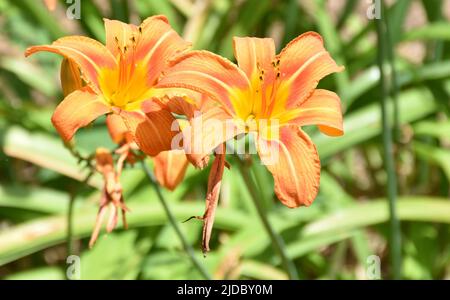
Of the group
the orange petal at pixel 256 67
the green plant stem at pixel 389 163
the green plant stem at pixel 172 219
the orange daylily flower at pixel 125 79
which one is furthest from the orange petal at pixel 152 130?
the green plant stem at pixel 389 163

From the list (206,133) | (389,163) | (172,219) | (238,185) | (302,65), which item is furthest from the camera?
(238,185)

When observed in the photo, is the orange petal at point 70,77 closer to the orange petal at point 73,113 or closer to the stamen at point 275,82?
the orange petal at point 73,113

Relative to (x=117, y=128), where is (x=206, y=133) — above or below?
below

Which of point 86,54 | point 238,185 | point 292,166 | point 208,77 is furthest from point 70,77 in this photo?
point 238,185

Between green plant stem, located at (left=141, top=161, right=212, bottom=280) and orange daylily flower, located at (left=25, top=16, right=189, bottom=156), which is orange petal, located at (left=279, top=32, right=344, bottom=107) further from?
green plant stem, located at (left=141, top=161, right=212, bottom=280)

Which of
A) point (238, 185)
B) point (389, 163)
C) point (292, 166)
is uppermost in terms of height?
point (238, 185)

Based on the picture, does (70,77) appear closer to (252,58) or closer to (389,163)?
(252,58)
